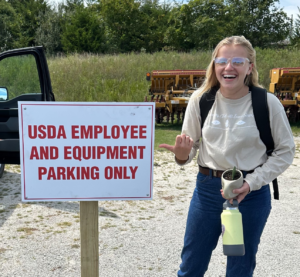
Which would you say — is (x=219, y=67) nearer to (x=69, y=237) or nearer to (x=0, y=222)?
(x=69, y=237)

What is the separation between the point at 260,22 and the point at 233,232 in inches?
1514

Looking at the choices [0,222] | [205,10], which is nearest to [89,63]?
[0,222]

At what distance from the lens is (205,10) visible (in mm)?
36031

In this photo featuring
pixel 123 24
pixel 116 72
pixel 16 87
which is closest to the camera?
pixel 16 87

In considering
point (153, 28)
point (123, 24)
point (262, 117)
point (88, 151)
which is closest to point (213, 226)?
point (262, 117)

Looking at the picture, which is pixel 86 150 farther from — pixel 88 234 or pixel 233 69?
pixel 233 69

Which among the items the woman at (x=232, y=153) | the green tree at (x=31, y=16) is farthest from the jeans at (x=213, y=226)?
the green tree at (x=31, y=16)

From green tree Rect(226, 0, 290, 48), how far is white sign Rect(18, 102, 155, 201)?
36431mm

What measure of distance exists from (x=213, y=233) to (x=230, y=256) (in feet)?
0.54

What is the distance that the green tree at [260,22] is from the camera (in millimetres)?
36375

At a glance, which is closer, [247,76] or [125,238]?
[247,76]

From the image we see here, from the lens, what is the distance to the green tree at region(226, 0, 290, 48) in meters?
36.4

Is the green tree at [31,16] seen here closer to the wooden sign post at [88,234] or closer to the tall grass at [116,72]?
the tall grass at [116,72]

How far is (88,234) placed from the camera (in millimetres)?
2096
